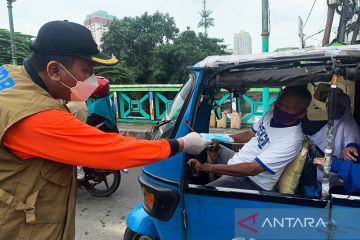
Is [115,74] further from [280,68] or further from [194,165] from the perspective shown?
[280,68]

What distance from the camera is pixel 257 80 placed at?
6.28ft

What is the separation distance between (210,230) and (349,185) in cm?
90

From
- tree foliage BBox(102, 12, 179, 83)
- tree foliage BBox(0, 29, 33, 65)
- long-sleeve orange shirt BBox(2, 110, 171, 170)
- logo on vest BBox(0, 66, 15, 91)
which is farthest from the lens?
tree foliage BBox(102, 12, 179, 83)

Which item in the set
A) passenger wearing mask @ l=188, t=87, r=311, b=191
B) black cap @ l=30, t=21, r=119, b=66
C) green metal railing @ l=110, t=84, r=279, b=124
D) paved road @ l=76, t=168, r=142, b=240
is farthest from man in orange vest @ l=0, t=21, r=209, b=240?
green metal railing @ l=110, t=84, r=279, b=124

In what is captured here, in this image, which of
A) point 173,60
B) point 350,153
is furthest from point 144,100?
point 173,60

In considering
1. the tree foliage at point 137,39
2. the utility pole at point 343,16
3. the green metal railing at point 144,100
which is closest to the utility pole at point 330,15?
the utility pole at point 343,16

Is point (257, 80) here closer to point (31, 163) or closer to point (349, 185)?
point (349, 185)

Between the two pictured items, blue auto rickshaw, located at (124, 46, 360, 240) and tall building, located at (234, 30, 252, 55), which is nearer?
blue auto rickshaw, located at (124, 46, 360, 240)

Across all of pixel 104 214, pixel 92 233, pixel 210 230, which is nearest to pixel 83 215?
pixel 104 214

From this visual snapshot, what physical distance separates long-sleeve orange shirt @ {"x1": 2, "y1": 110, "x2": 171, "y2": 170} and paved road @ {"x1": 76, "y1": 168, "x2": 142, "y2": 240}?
94.3 inches

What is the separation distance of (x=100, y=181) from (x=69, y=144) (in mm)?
3483

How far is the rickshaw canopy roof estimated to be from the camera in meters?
1.80

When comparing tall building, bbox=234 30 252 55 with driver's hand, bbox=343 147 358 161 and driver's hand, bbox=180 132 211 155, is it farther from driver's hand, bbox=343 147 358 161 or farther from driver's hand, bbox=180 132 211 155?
driver's hand, bbox=180 132 211 155

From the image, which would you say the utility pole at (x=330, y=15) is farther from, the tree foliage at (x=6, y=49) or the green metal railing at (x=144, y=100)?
the tree foliage at (x=6, y=49)
